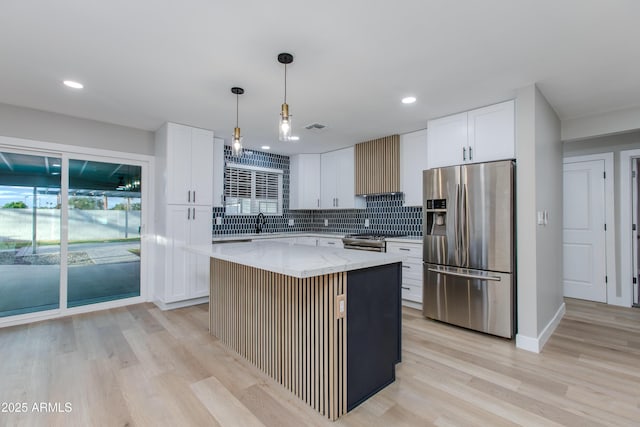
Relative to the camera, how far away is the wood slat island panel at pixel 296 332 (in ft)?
6.06

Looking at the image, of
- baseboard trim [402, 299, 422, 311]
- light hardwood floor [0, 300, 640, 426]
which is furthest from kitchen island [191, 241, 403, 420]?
baseboard trim [402, 299, 422, 311]

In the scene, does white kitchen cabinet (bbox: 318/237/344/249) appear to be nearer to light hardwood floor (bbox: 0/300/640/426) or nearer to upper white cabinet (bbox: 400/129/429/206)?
upper white cabinet (bbox: 400/129/429/206)

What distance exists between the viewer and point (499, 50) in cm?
222

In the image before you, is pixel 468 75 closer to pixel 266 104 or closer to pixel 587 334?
pixel 266 104

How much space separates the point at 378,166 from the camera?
4.75 m

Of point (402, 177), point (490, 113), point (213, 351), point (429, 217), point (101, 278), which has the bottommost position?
point (213, 351)

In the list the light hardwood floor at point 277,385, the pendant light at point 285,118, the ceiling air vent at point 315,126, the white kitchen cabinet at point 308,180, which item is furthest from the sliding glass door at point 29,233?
the white kitchen cabinet at point 308,180

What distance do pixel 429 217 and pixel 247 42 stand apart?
2.66 m

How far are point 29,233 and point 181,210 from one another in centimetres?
169

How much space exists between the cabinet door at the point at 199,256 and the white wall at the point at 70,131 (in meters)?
1.21

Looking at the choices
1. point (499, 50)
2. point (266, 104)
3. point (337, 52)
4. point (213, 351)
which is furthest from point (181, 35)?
point (213, 351)

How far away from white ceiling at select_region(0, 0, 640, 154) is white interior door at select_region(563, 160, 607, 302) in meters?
1.29

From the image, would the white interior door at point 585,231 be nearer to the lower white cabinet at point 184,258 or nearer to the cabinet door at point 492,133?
the cabinet door at point 492,133

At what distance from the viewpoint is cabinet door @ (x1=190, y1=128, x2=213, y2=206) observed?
165 inches
